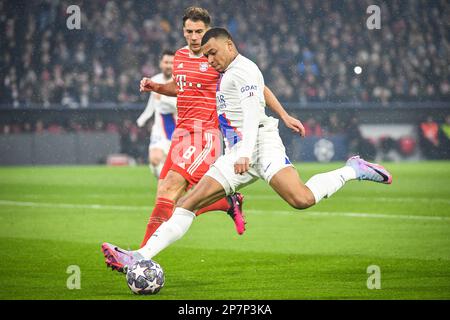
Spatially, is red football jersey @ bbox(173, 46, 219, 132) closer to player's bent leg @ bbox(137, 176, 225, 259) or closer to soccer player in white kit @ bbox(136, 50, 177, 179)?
player's bent leg @ bbox(137, 176, 225, 259)

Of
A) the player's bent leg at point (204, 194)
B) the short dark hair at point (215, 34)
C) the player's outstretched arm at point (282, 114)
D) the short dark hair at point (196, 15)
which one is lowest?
the player's bent leg at point (204, 194)

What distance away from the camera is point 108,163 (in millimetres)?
30406

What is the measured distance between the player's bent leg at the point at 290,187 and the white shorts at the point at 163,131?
7.52 m

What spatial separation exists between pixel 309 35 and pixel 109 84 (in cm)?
712

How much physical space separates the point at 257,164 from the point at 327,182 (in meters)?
0.72

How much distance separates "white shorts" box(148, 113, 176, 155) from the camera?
15711 millimetres

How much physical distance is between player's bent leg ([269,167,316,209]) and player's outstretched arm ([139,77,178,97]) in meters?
1.83

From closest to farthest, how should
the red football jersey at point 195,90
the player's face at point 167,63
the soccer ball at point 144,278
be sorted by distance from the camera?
1. the soccer ball at point 144,278
2. the red football jersey at point 195,90
3. the player's face at point 167,63

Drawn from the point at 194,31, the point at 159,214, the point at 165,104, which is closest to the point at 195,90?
the point at 194,31

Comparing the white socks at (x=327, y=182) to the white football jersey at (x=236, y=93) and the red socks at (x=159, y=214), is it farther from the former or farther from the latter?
the red socks at (x=159, y=214)

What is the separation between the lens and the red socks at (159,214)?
9.02 meters

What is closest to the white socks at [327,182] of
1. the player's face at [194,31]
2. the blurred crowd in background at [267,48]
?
the player's face at [194,31]

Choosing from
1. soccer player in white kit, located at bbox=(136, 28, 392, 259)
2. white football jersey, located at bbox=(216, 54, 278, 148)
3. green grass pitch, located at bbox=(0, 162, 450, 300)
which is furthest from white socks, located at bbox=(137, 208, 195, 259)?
white football jersey, located at bbox=(216, 54, 278, 148)

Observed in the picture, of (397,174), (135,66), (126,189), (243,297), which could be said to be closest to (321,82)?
(135,66)
